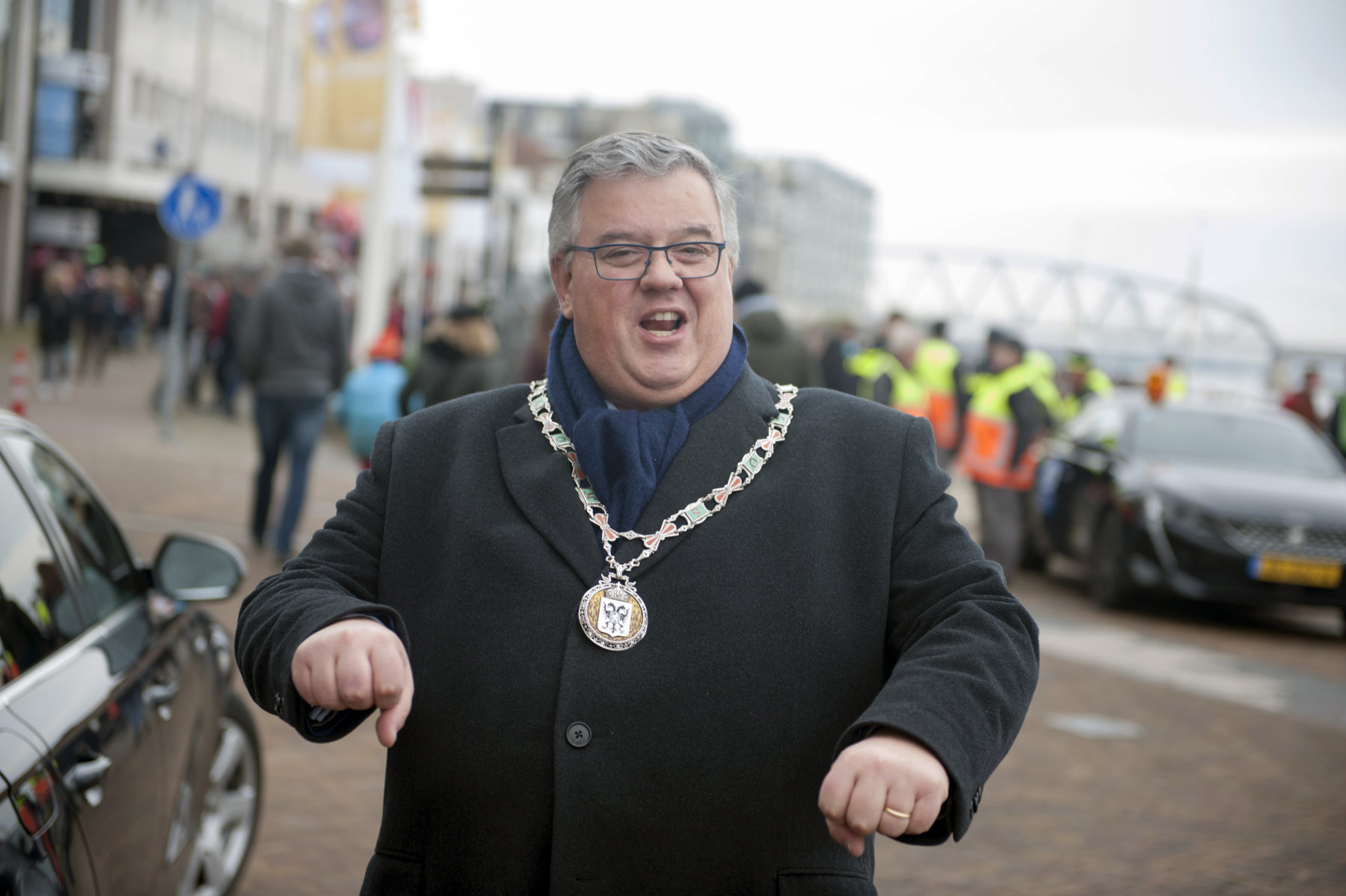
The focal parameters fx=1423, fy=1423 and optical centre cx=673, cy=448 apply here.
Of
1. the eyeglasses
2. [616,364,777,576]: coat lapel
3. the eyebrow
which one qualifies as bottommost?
[616,364,777,576]: coat lapel

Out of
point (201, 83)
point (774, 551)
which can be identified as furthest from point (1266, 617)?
point (201, 83)

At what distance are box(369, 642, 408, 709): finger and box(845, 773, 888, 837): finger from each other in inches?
23.9

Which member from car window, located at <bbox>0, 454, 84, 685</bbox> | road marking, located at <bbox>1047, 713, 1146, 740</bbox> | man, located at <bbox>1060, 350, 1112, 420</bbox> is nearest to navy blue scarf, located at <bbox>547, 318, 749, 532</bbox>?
car window, located at <bbox>0, 454, 84, 685</bbox>

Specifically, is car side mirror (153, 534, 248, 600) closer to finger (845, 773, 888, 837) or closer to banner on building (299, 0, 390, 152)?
finger (845, 773, 888, 837)

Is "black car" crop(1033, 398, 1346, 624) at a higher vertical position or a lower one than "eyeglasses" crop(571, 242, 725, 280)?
lower

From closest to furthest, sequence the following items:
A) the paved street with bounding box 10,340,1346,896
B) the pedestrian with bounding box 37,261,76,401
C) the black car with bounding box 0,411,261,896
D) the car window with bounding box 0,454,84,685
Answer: the black car with bounding box 0,411,261,896 → the car window with bounding box 0,454,84,685 → the paved street with bounding box 10,340,1346,896 → the pedestrian with bounding box 37,261,76,401

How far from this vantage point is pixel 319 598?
2.03 metres

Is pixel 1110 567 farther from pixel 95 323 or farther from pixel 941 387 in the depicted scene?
pixel 95 323

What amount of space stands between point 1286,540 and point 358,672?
9.11m

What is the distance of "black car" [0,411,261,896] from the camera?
2346mm

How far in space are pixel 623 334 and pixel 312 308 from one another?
7.71 metres

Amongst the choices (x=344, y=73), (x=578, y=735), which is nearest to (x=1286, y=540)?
(x=578, y=735)

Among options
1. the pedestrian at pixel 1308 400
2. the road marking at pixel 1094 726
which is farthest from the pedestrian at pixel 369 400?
the pedestrian at pixel 1308 400

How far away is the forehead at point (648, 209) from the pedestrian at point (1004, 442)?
25.1 feet
